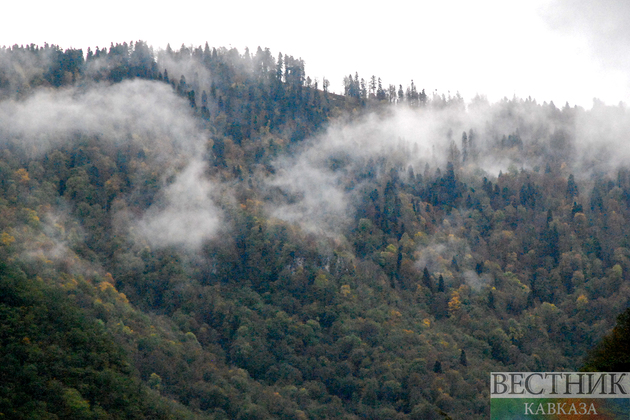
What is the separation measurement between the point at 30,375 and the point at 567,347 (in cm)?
14351

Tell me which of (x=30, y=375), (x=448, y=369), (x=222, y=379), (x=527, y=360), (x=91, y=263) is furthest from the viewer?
(x=91, y=263)

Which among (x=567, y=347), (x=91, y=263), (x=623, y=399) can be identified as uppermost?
(x=623, y=399)

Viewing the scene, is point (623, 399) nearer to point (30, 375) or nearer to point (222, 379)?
point (30, 375)

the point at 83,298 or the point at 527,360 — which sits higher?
the point at 83,298

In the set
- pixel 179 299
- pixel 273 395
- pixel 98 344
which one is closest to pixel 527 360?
pixel 273 395

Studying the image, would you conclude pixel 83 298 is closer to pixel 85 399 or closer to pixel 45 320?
pixel 45 320

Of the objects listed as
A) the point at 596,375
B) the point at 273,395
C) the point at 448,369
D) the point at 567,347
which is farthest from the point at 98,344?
the point at 567,347

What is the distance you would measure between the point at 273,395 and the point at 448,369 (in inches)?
1768

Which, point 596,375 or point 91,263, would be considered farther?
point 91,263

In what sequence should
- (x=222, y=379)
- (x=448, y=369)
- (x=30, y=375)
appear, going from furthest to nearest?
1. (x=448, y=369)
2. (x=222, y=379)
3. (x=30, y=375)

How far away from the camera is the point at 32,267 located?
536 feet

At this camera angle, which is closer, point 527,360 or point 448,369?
point 448,369

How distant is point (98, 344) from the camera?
12988 centimetres

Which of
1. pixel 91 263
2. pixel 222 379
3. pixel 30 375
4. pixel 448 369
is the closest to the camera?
pixel 30 375
